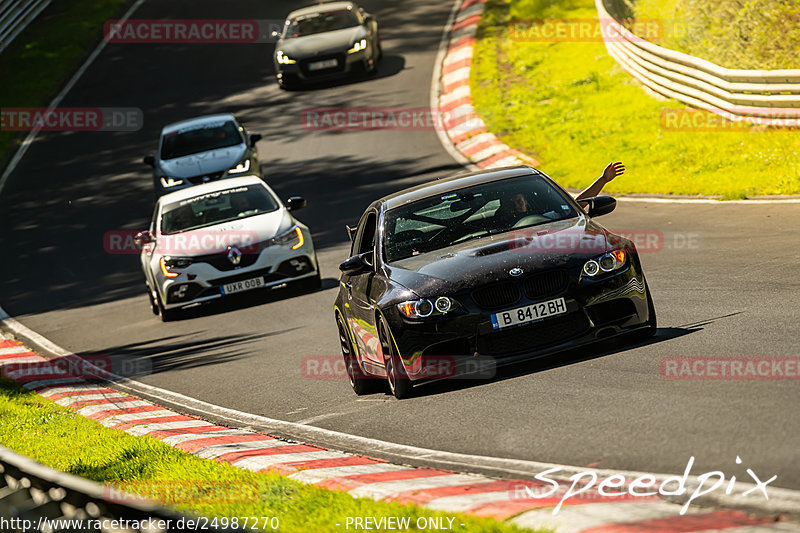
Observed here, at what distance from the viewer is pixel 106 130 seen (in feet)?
109

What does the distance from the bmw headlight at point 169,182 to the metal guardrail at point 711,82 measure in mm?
9716

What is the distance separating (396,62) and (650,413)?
26320 millimetres

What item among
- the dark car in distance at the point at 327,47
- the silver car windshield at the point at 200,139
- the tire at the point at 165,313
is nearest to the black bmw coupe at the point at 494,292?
the tire at the point at 165,313

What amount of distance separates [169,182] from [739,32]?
37.3 ft

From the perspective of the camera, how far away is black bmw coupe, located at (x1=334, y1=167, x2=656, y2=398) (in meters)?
8.79

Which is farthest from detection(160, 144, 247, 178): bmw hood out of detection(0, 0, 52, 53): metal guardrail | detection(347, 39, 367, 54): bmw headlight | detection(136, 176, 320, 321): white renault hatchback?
detection(0, 0, 52, 53): metal guardrail

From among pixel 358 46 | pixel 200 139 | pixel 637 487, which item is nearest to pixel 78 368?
pixel 637 487

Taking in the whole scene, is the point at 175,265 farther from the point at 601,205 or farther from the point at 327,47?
the point at 327,47

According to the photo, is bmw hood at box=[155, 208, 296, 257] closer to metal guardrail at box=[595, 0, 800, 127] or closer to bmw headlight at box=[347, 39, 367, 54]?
metal guardrail at box=[595, 0, 800, 127]

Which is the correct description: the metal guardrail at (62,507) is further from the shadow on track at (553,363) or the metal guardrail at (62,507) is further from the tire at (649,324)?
the tire at (649,324)

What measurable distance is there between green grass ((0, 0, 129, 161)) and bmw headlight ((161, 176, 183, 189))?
427 inches

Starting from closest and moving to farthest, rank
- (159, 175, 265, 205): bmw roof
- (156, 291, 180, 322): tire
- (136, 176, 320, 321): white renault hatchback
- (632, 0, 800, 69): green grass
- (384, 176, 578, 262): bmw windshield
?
(384, 176, 578, 262): bmw windshield < (136, 176, 320, 321): white renault hatchback < (156, 291, 180, 322): tire < (159, 175, 265, 205): bmw roof < (632, 0, 800, 69): green grass

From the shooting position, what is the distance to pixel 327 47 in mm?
30938

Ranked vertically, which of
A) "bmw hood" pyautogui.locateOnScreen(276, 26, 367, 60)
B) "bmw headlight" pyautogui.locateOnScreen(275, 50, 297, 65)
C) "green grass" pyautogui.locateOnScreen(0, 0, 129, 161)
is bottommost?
"green grass" pyautogui.locateOnScreen(0, 0, 129, 161)
